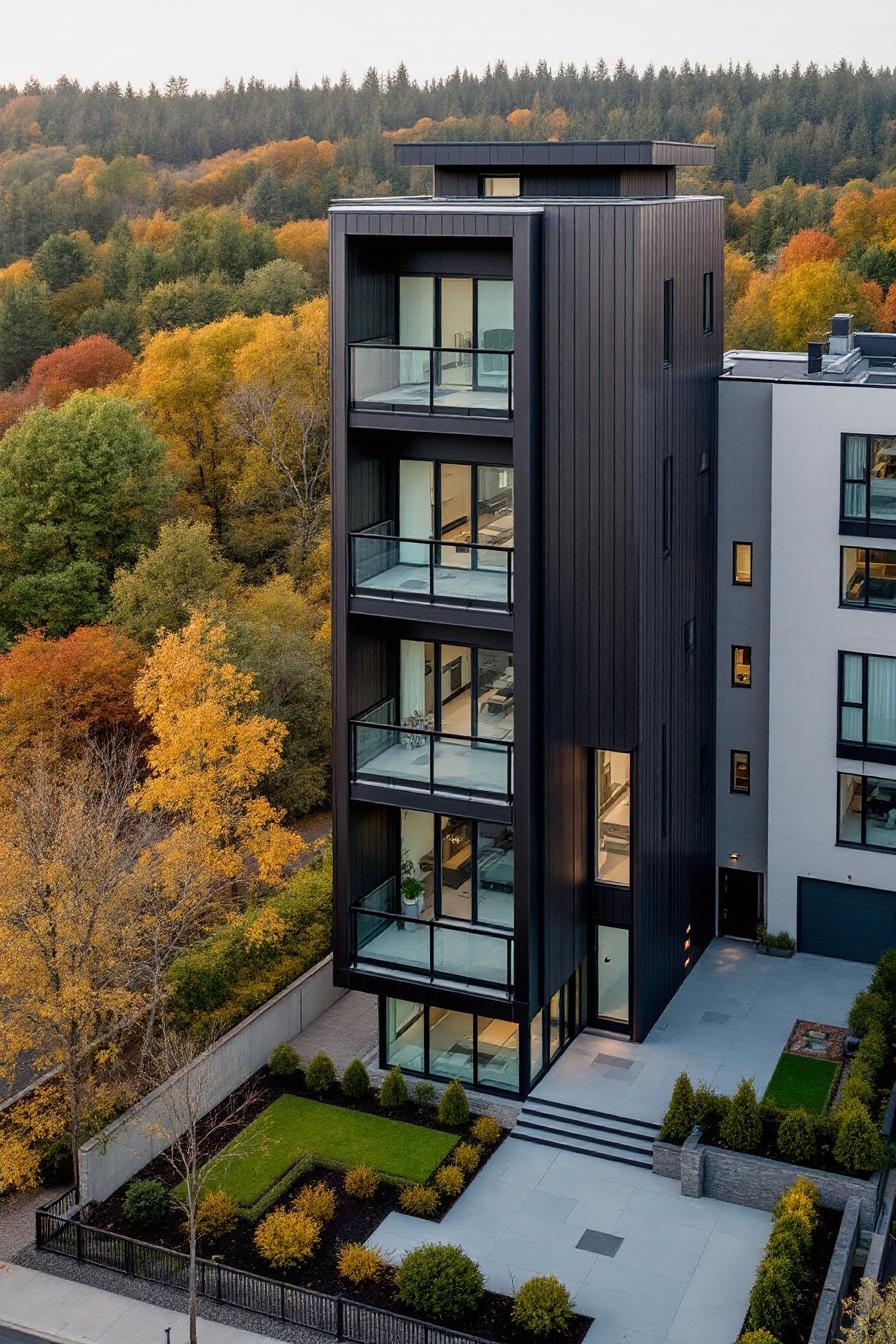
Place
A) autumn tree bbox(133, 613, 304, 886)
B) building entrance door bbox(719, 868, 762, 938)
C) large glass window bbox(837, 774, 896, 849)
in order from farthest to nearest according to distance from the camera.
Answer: building entrance door bbox(719, 868, 762, 938) → large glass window bbox(837, 774, 896, 849) → autumn tree bbox(133, 613, 304, 886)

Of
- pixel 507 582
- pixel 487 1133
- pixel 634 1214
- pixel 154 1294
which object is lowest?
pixel 154 1294

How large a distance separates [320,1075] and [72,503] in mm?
28662

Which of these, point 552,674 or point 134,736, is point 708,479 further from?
point 134,736

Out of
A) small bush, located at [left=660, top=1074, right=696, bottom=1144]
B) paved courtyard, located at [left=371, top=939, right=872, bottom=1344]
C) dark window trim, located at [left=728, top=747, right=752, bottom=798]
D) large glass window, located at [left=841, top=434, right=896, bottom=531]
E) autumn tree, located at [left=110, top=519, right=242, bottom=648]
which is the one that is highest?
large glass window, located at [left=841, top=434, right=896, bottom=531]

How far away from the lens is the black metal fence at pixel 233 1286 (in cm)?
2317

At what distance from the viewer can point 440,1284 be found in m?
23.5

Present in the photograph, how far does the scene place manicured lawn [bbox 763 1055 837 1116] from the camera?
28734 millimetres

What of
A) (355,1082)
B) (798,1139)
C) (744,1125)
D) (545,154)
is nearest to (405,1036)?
(355,1082)

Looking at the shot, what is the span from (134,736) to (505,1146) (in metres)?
16.3

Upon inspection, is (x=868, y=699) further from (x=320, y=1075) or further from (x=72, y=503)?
(x=72, y=503)

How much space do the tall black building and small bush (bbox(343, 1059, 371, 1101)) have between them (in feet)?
3.73

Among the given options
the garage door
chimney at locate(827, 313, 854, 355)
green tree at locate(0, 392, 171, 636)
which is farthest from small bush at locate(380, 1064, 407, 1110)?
green tree at locate(0, 392, 171, 636)

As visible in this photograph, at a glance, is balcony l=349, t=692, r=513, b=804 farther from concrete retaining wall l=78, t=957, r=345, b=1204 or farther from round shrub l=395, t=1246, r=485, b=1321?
round shrub l=395, t=1246, r=485, b=1321

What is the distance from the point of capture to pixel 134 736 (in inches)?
1585
